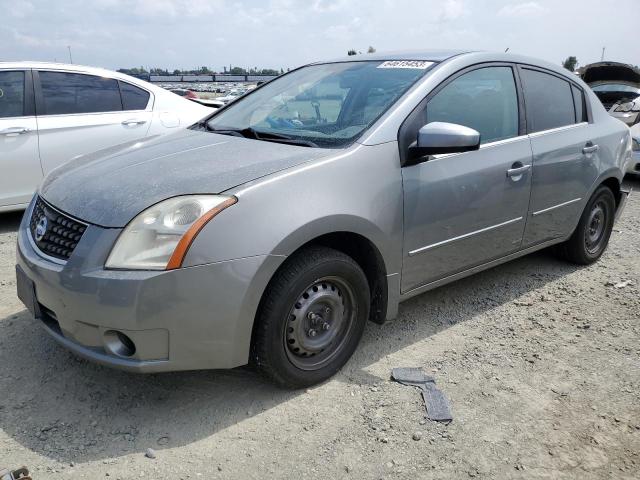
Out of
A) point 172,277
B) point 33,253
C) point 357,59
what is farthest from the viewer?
point 357,59

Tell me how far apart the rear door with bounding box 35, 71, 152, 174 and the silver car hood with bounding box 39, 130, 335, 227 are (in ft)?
7.66

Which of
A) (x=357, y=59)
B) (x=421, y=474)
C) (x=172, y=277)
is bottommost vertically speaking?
(x=421, y=474)

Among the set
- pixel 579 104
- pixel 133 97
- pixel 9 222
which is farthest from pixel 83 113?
pixel 579 104

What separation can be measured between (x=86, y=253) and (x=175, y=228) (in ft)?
1.29

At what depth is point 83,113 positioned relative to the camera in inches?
215

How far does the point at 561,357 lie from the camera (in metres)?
3.17

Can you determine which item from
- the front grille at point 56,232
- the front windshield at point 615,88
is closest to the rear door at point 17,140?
the front grille at point 56,232

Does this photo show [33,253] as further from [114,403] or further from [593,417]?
[593,417]

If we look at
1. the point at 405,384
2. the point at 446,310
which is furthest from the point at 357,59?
the point at 405,384

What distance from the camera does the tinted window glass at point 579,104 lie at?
415 centimetres

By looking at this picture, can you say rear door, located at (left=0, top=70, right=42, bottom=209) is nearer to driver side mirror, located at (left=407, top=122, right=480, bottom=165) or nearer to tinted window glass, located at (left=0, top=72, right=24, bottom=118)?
tinted window glass, located at (left=0, top=72, right=24, bottom=118)

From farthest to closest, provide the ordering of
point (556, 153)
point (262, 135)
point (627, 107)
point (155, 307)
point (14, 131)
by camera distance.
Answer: point (627, 107)
point (14, 131)
point (556, 153)
point (262, 135)
point (155, 307)

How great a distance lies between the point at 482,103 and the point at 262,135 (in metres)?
1.37

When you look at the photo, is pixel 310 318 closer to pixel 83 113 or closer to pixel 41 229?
pixel 41 229
